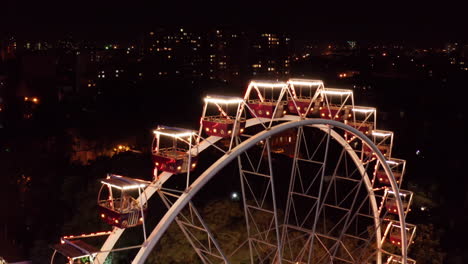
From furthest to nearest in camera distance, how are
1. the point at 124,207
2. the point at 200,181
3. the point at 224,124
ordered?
the point at 224,124 < the point at 124,207 < the point at 200,181

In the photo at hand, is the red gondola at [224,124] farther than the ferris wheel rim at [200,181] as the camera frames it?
Yes

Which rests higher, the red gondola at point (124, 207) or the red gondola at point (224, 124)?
the red gondola at point (224, 124)

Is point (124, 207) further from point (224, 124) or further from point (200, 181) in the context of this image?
point (224, 124)

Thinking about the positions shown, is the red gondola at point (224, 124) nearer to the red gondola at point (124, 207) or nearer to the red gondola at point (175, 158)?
the red gondola at point (175, 158)

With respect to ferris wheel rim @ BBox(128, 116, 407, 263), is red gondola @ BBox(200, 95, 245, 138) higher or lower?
higher

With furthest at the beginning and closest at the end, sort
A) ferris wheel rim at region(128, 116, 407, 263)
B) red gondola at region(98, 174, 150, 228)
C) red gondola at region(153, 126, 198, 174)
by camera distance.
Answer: red gondola at region(153, 126, 198, 174)
red gondola at region(98, 174, 150, 228)
ferris wheel rim at region(128, 116, 407, 263)

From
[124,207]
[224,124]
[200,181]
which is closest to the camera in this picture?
[200,181]

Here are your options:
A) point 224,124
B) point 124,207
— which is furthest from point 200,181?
point 224,124

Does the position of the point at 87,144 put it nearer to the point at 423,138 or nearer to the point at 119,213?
the point at 423,138

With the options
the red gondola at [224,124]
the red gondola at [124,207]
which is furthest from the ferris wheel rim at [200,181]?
the red gondola at [124,207]

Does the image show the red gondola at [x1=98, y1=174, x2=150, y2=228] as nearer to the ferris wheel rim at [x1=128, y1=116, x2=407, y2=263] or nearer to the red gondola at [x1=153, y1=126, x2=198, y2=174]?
the red gondola at [x1=153, y1=126, x2=198, y2=174]

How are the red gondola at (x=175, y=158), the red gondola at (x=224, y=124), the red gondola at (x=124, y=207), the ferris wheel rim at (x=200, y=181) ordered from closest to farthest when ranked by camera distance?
the ferris wheel rim at (x=200, y=181) → the red gondola at (x=124, y=207) → the red gondola at (x=175, y=158) → the red gondola at (x=224, y=124)

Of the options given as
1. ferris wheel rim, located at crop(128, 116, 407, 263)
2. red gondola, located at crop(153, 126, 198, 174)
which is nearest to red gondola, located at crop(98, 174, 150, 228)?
red gondola, located at crop(153, 126, 198, 174)
